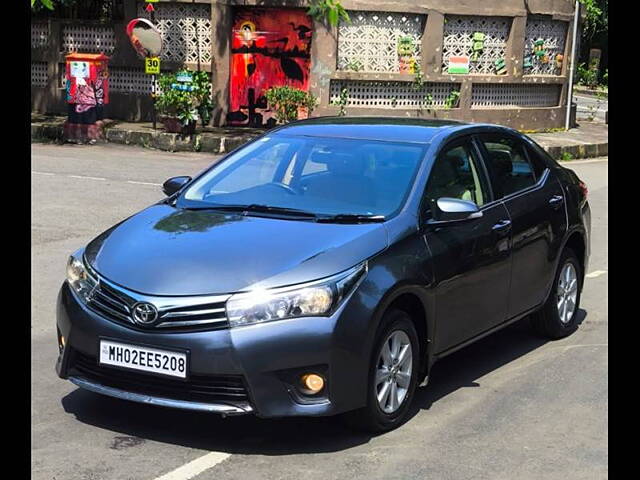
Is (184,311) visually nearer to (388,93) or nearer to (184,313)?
(184,313)

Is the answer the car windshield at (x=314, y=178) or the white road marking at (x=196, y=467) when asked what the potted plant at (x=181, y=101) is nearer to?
the car windshield at (x=314, y=178)

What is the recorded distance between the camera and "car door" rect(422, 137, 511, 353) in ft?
18.3

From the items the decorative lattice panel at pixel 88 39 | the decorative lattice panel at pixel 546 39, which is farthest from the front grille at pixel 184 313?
the decorative lattice panel at pixel 546 39

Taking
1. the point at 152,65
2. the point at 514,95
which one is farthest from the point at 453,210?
the point at 514,95

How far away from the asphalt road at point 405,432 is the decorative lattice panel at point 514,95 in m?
14.9

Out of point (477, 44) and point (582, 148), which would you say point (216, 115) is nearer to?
point (477, 44)

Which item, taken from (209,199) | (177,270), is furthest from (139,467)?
(209,199)

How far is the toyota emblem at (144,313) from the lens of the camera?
4730 millimetres

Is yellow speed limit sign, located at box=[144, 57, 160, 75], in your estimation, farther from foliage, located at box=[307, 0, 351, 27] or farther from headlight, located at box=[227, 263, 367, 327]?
headlight, located at box=[227, 263, 367, 327]

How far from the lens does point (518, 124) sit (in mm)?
22344

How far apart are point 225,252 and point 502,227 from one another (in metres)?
1.99

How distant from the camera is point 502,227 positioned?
20.4 feet

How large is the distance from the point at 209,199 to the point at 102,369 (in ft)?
4.70

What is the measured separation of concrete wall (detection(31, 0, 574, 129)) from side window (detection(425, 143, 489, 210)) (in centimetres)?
1409
